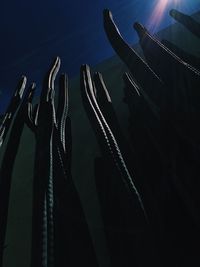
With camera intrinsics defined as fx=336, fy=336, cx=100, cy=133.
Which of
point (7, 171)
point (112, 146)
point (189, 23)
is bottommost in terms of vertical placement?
point (112, 146)

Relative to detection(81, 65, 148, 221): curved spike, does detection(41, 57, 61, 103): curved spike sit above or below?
above

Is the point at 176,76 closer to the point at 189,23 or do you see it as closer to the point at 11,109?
the point at 189,23

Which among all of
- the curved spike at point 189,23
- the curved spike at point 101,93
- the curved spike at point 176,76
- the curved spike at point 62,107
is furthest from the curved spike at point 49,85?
the curved spike at point 189,23

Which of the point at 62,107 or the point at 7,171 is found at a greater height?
the point at 62,107

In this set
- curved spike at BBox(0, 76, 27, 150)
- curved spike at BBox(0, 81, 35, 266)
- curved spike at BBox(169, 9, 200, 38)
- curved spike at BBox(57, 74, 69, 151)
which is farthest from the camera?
A: curved spike at BBox(169, 9, 200, 38)

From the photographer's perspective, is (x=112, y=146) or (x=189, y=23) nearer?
(x=112, y=146)

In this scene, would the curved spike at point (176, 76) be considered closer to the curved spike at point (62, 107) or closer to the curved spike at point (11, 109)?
the curved spike at point (62, 107)

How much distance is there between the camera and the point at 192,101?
909mm

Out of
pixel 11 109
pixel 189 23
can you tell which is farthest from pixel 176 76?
pixel 11 109

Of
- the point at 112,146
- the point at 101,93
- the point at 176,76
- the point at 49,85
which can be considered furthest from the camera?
the point at 49,85

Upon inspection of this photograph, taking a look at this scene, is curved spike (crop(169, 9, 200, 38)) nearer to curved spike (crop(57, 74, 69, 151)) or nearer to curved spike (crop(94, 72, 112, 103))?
curved spike (crop(94, 72, 112, 103))

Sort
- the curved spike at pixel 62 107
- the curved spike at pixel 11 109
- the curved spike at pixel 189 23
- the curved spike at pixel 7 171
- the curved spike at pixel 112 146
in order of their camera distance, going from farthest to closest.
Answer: the curved spike at pixel 189 23 → the curved spike at pixel 11 109 → the curved spike at pixel 62 107 → the curved spike at pixel 7 171 → the curved spike at pixel 112 146

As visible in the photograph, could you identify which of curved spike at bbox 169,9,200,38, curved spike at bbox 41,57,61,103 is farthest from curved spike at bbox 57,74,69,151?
curved spike at bbox 169,9,200,38

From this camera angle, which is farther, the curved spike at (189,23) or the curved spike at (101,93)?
the curved spike at (189,23)
